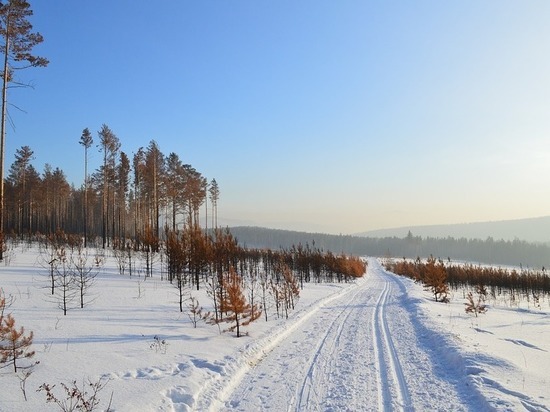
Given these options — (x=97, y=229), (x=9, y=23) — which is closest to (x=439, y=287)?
(x=9, y=23)

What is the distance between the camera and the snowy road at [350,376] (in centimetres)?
606

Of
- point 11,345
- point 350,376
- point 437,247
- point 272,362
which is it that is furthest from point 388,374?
point 437,247

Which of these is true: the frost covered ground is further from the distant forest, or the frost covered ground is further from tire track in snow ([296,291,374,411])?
the distant forest

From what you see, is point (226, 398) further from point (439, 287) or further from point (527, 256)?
point (527, 256)

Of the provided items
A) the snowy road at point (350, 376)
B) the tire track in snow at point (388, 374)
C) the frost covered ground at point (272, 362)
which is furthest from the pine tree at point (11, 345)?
the tire track in snow at point (388, 374)

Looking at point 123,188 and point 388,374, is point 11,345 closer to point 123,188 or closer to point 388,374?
point 388,374

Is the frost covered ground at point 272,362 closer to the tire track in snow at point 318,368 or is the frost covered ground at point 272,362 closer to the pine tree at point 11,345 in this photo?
the tire track in snow at point 318,368

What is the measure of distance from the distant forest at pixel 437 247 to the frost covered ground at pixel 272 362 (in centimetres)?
13657

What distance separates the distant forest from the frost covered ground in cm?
13657

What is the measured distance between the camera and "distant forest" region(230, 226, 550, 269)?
493ft

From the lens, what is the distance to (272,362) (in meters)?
8.59

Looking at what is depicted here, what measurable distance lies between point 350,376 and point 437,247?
196 metres

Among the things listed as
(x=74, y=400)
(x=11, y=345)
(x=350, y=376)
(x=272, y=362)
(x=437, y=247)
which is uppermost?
(x=11, y=345)

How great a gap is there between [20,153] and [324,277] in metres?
43.4
